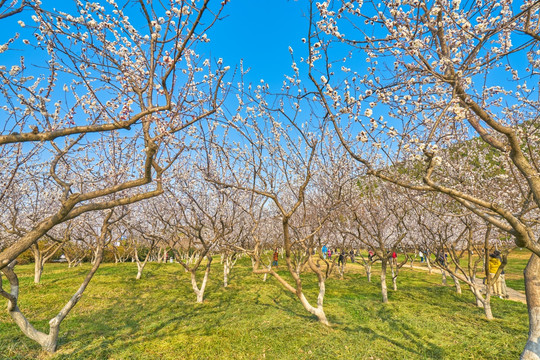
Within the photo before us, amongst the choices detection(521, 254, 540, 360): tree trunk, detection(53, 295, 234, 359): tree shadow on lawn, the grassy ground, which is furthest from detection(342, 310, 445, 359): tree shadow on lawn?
detection(53, 295, 234, 359): tree shadow on lawn

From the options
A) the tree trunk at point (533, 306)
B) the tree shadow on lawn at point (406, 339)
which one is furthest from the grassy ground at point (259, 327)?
the tree trunk at point (533, 306)

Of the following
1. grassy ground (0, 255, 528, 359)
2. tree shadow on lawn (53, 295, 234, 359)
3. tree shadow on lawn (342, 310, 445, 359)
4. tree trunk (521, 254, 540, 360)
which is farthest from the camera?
tree shadow on lawn (53, 295, 234, 359)

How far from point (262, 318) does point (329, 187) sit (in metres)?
5.24

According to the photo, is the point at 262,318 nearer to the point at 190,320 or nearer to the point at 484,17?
the point at 190,320

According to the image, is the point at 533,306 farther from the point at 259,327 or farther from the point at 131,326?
the point at 131,326

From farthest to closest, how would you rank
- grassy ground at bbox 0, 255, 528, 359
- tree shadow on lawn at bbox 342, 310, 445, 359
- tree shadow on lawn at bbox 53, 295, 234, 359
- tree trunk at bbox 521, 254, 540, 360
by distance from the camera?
tree shadow on lawn at bbox 53, 295, 234, 359 → tree shadow on lawn at bbox 342, 310, 445, 359 → grassy ground at bbox 0, 255, 528, 359 → tree trunk at bbox 521, 254, 540, 360

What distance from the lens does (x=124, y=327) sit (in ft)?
28.5

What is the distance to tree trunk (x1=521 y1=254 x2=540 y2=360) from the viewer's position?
5008 mm

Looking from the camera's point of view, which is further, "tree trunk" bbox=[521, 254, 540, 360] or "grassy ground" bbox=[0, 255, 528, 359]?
"grassy ground" bbox=[0, 255, 528, 359]

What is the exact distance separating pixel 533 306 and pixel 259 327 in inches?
257

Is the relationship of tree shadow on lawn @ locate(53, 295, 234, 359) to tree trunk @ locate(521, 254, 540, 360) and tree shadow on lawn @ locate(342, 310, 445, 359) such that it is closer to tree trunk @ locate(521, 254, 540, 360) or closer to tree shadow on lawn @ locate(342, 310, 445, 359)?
tree shadow on lawn @ locate(342, 310, 445, 359)

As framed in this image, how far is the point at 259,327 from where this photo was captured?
8.45m

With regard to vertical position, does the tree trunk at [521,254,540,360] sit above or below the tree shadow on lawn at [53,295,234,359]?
above

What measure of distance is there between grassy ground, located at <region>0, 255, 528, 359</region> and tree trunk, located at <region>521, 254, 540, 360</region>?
2108 mm
